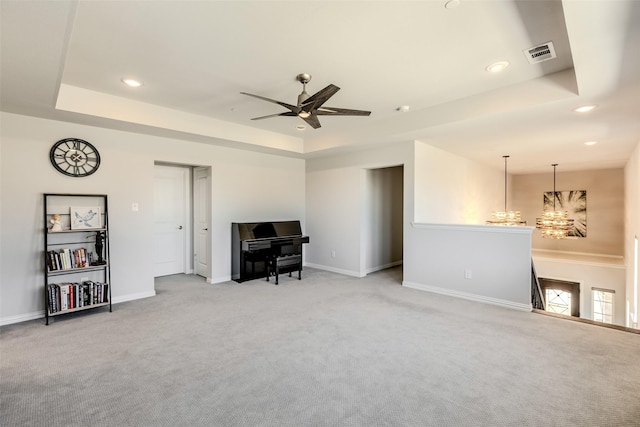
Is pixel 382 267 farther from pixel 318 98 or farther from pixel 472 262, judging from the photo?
pixel 318 98

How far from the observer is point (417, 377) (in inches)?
91.0

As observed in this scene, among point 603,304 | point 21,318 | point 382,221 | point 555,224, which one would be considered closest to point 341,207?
point 382,221

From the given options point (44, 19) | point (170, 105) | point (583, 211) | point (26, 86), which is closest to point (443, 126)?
point (170, 105)

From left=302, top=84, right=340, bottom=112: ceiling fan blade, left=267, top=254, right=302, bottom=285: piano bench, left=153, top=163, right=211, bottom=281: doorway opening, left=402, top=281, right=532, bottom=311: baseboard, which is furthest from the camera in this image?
left=153, top=163, right=211, bottom=281: doorway opening

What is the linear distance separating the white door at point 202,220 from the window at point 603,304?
9.25 meters

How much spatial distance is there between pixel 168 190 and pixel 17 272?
252 centimetres

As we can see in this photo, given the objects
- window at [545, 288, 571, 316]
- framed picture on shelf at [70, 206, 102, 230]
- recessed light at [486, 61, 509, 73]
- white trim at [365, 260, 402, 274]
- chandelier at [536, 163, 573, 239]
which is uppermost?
recessed light at [486, 61, 509, 73]

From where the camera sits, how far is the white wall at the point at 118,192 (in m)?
3.46

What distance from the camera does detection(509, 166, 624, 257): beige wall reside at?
7934 mm

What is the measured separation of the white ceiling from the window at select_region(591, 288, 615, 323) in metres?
4.63

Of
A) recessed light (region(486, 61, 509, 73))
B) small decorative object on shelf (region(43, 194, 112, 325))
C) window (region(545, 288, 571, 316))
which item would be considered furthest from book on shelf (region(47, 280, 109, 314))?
window (region(545, 288, 571, 316))

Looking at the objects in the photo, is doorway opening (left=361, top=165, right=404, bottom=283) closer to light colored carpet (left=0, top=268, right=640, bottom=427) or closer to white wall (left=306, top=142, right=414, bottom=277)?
white wall (left=306, top=142, right=414, bottom=277)

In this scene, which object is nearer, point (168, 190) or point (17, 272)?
point (17, 272)

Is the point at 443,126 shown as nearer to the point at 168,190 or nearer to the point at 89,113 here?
the point at 89,113
